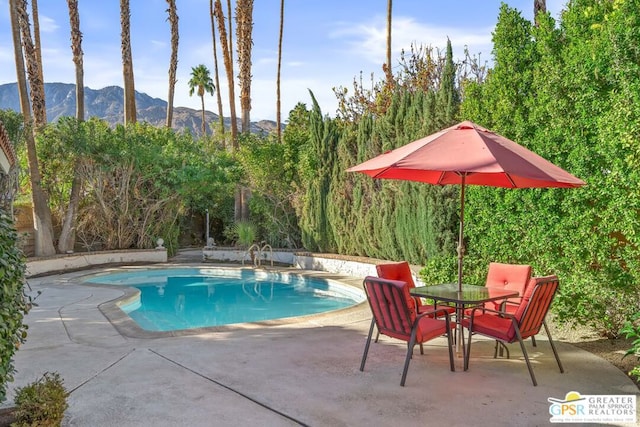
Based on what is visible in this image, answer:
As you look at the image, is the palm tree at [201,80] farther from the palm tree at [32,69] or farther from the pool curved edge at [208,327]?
the pool curved edge at [208,327]

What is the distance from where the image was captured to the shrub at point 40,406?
3326mm

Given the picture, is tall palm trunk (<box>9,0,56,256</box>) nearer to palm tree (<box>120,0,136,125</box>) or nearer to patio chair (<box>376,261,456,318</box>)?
palm tree (<box>120,0,136,125</box>)

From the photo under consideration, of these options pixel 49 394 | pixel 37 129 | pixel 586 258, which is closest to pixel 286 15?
pixel 37 129

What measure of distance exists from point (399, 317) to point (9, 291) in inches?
129

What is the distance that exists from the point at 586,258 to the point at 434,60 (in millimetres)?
11119

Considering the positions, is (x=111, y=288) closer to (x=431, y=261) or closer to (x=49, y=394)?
(x=431, y=261)

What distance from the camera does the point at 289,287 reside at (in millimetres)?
13000

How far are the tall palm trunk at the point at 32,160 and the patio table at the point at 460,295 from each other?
42.1 ft

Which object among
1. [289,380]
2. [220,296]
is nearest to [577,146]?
[289,380]

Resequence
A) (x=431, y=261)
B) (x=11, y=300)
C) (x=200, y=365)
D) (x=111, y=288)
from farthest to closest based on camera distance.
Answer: (x=111, y=288)
(x=431, y=261)
(x=200, y=365)
(x=11, y=300)

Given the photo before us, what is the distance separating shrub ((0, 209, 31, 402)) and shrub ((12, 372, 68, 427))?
22 centimetres

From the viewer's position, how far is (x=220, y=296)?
1249cm

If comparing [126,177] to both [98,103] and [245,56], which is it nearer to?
[245,56]

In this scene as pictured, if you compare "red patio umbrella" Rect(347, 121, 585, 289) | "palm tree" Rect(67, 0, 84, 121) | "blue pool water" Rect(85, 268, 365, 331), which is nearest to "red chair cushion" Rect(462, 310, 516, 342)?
"red patio umbrella" Rect(347, 121, 585, 289)
